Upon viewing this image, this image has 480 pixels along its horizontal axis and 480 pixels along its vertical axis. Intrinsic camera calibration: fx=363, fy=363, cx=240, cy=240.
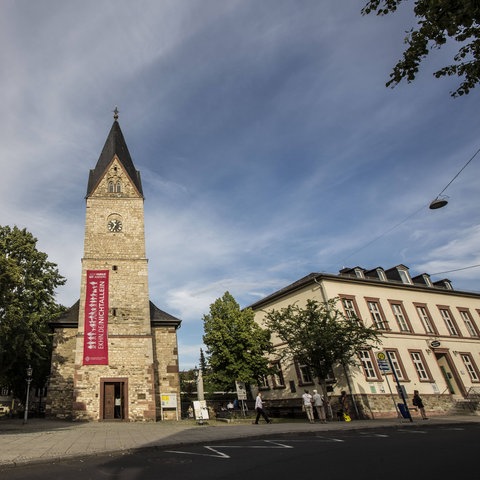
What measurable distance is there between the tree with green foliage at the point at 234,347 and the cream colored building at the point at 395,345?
259 cm

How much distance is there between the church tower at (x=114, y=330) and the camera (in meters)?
22.3

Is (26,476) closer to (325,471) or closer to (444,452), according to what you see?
(325,471)

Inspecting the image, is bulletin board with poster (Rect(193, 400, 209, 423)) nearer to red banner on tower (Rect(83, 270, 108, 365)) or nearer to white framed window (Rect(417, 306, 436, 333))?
red banner on tower (Rect(83, 270, 108, 365))

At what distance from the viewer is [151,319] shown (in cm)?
2800

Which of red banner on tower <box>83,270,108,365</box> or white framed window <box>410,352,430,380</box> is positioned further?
white framed window <box>410,352,430,380</box>

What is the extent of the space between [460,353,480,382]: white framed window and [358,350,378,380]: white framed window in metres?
11.1

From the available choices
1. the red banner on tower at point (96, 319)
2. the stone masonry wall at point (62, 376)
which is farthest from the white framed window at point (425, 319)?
the stone masonry wall at point (62, 376)

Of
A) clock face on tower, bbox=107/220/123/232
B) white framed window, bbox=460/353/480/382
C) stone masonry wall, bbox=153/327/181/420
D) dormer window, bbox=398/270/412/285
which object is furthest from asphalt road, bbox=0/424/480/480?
white framed window, bbox=460/353/480/382

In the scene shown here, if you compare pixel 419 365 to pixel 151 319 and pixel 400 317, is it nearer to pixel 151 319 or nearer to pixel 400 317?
pixel 400 317

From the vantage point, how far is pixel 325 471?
595 centimetres

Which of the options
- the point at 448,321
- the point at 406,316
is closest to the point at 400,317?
the point at 406,316

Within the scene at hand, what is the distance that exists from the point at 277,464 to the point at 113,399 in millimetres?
18766

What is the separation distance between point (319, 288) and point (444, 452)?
18.0 m

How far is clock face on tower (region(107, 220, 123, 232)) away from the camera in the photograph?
2773 cm
